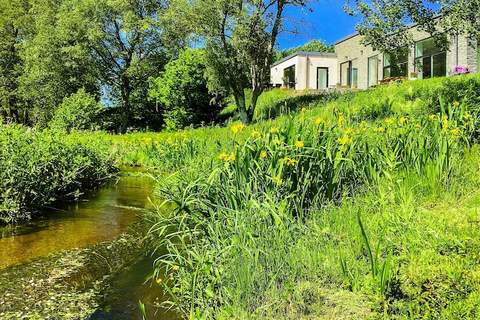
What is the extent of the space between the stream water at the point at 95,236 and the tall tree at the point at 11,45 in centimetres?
3347

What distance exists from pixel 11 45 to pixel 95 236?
39131mm

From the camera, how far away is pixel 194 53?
97.2ft

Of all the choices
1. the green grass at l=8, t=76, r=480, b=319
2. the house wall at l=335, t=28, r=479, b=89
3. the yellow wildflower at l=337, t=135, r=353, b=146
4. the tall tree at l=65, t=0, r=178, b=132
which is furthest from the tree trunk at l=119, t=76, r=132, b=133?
the yellow wildflower at l=337, t=135, r=353, b=146

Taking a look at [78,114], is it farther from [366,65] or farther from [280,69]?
[280,69]

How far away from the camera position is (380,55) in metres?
29.4

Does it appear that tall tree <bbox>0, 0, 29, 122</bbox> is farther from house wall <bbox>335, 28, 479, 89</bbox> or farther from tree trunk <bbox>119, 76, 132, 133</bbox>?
house wall <bbox>335, 28, 479, 89</bbox>

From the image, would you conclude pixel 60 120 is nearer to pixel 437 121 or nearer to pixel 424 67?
pixel 424 67

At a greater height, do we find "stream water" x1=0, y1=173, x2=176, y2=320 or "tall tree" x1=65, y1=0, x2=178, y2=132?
"tall tree" x1=65, y1=0, x2=178, y2=132

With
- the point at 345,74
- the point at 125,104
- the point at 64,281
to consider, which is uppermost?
the point at 345,74

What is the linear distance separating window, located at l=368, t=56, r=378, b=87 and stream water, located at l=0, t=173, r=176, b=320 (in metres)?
23.4

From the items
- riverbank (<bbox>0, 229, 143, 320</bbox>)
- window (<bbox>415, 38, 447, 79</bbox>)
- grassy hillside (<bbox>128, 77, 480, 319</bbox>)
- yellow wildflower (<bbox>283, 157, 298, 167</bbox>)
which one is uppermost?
window (<bbox>415, 38, 447, 79</bbox>)

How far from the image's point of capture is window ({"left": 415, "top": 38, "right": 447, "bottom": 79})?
23188 millimetres

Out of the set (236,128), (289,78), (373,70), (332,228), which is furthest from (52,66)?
(332,228)

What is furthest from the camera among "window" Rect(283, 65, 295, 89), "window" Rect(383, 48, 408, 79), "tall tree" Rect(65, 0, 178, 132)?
"window" Rect(283, 65, 295, 89)
